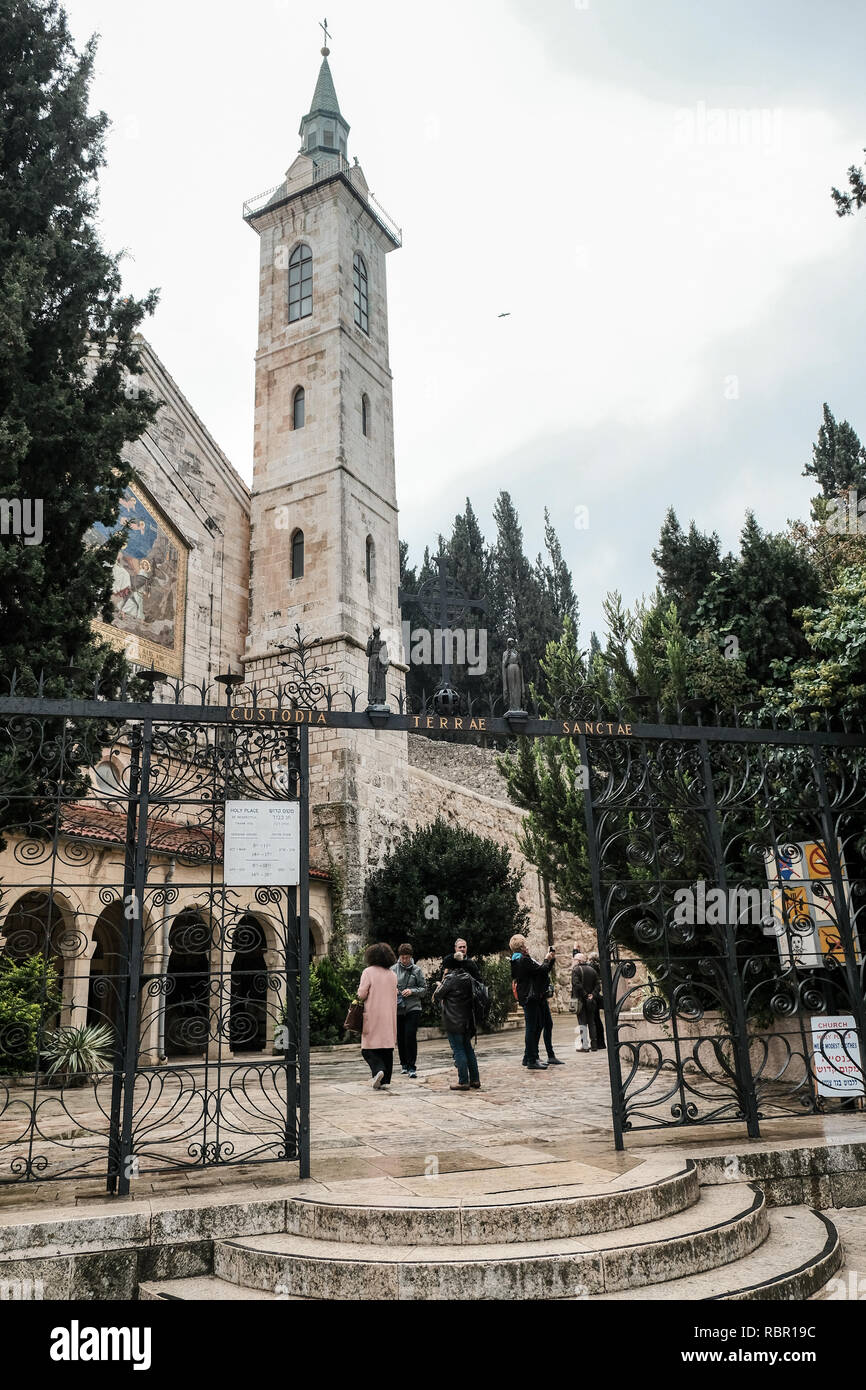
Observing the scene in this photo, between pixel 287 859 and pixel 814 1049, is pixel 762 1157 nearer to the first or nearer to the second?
pixel 814 1049

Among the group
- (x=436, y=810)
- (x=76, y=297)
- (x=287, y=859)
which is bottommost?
(x=287, y=859)

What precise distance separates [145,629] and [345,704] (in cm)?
468

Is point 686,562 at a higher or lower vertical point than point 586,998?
higher

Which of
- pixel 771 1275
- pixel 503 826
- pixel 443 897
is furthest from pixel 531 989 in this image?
pixel 503 826

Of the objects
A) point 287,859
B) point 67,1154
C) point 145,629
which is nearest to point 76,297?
point 287,859

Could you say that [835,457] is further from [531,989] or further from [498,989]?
[531,989]

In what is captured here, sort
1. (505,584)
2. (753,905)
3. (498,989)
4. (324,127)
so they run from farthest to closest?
(505,584)
(324,127)
(498,989)
(753,905)

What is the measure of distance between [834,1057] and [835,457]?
29043mm

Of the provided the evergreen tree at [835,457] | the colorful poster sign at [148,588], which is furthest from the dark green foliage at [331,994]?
the evergreen tree at [835,457]

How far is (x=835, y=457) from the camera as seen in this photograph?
103 ft

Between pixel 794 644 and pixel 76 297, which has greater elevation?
pixel 76 297

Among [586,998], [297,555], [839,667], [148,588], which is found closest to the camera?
[839,667]

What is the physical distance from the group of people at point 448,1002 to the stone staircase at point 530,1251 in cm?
401

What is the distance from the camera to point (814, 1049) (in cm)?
666
